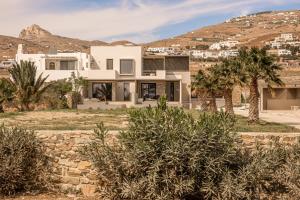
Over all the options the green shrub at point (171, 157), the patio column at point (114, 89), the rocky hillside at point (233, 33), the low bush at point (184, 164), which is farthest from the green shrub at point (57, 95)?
the rocky hillside at point (233, 33)

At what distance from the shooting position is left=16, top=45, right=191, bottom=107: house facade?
156 ft

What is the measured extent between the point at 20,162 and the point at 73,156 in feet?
4.28

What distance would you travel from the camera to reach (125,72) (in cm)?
4972

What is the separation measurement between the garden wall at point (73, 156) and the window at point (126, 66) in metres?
37.8

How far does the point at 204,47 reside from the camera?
484 ft

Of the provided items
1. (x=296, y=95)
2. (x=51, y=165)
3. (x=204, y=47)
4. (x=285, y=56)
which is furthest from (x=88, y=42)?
(x=51, y=165)

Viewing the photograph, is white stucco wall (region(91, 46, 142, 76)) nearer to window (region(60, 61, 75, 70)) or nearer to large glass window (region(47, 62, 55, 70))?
window (region(60, 61, 75, 70))

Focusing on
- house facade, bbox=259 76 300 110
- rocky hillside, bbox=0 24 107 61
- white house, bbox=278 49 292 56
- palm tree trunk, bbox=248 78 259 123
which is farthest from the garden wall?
white house, bbox=278 49 292 56

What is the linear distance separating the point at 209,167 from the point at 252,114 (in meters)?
17.7

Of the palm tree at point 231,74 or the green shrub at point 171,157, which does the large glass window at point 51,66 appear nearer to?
the palm tree at point 231,74

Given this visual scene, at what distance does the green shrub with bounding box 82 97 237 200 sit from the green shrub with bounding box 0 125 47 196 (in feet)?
6.57

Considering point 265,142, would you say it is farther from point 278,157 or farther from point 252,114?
point 252,114

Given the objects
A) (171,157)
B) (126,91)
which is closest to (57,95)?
(126,91)

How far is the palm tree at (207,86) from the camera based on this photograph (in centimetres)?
3438
